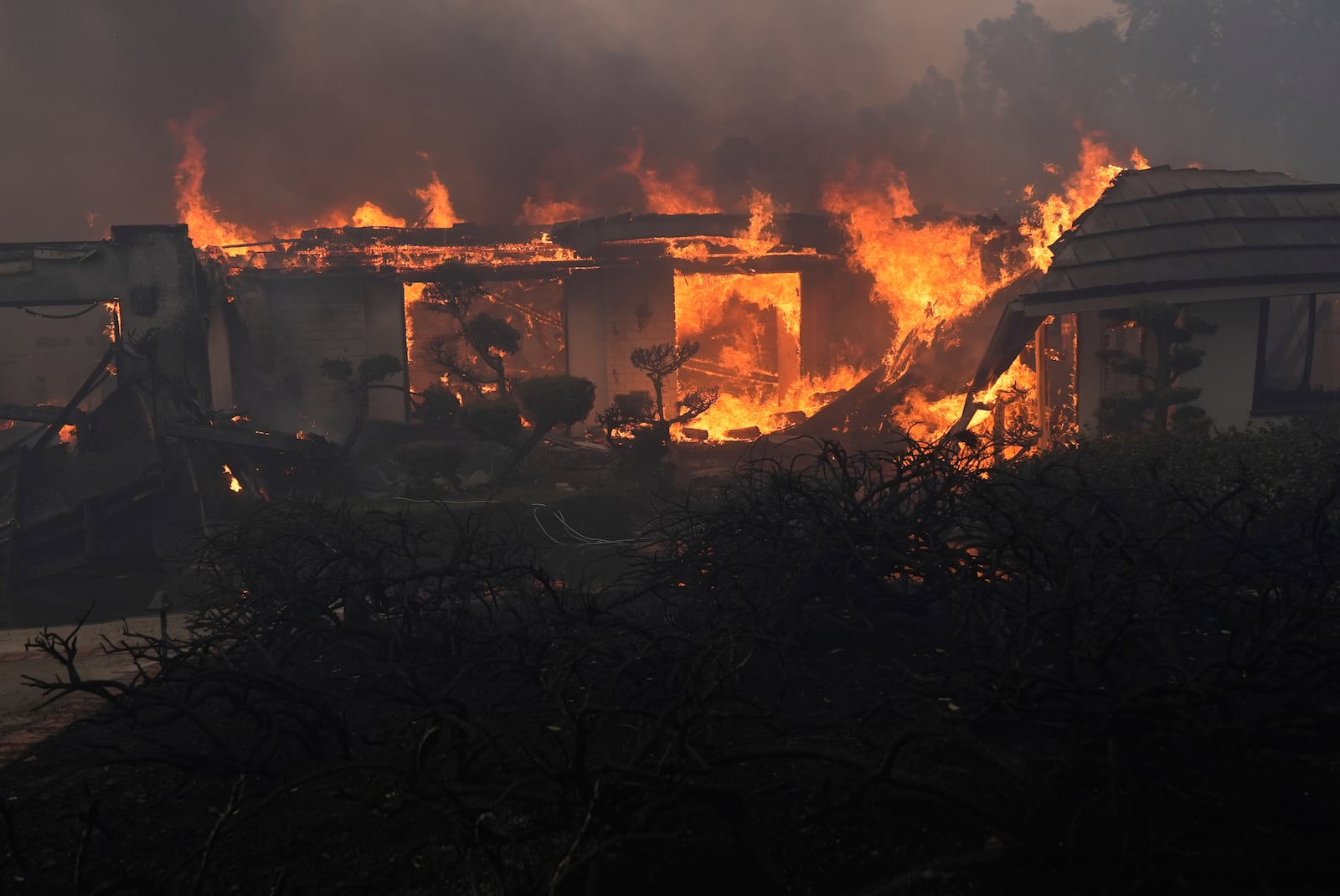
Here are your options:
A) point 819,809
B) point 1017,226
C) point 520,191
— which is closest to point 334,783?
point 819,809

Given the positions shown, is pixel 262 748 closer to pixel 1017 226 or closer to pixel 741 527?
pixel 741 527

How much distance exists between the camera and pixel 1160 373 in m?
11.5

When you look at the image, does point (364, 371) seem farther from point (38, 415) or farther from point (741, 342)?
point (741, 342)

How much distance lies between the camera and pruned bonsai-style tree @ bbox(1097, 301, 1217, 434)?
1117cm

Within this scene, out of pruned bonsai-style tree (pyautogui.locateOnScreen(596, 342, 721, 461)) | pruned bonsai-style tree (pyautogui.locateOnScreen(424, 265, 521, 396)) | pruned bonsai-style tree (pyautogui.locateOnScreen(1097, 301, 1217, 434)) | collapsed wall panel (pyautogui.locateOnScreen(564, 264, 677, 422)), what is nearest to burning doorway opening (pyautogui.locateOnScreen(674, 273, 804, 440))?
collapsed wall panel (pyautogui.locateOnScreen(564, 264, 677, 422))

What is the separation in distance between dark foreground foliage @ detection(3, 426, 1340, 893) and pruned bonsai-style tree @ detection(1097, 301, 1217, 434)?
5.25 meters

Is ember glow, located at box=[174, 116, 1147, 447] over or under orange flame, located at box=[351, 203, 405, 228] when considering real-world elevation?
under

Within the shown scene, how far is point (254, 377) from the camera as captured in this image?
2009 cm

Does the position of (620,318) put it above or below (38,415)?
above

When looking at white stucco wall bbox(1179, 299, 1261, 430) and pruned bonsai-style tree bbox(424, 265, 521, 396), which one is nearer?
white stucco wall bbox(1179, 299, 1261, 430)

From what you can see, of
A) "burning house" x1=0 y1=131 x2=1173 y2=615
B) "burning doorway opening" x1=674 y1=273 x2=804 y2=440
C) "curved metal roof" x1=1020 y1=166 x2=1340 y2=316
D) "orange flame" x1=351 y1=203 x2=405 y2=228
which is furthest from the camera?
"orange flame" x1=351 y1=203 x2=405 y2=228

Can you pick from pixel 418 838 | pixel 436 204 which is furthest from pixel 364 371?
pixel 418 838

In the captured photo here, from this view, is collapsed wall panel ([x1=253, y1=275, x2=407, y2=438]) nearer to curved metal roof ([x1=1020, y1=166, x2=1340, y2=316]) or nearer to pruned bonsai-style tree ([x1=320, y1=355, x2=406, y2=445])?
pruned bonsai-style tree ([x1=320, y1=355, x2=406, y2=445])

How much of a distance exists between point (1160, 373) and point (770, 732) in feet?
30.9
